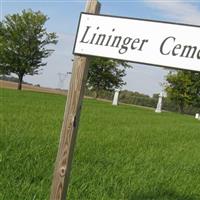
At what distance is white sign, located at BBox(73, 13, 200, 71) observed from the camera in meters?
3.62

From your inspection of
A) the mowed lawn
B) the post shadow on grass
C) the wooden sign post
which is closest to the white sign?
the wooden sign post

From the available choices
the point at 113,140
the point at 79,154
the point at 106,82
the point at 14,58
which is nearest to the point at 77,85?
the point at 79,154

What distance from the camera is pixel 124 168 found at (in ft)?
22.8

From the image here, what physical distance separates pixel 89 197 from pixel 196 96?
43569 mm

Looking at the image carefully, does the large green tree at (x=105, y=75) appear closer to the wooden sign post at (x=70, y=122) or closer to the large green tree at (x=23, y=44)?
the large green tree at (x=23, y=44)

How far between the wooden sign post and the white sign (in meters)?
0.10

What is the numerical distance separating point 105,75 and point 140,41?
48293 millimetres

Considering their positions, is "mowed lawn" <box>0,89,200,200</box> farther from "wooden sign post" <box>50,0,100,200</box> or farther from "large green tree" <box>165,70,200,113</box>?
"large green tree" <box>165,70,200,113</box>

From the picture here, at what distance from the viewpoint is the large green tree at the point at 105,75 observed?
51.6 meters

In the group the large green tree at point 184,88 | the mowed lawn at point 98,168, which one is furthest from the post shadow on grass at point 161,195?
the large green tree at point 184,88

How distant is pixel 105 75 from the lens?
51969 millimetres

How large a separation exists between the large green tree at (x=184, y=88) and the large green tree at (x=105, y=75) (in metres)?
5.91

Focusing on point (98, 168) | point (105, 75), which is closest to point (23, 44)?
point (105, 75)

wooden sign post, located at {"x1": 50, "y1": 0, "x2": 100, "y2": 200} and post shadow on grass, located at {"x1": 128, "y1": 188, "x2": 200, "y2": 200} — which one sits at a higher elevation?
wooden sign post, located at {"x1": 50, "y1": 0, "x2": 100, "y2": 200}
